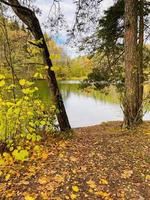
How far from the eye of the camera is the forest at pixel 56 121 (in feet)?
10.0

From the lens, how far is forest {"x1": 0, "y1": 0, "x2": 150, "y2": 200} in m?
3.05

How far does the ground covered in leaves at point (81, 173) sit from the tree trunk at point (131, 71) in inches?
54.0

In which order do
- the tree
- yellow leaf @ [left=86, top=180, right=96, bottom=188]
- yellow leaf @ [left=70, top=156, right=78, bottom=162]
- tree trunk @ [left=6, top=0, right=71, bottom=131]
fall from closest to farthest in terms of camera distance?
yellow leaf @ [left=86, top=180, right=96, bottom=188], yellow leaf @ [left=70, top=156, right=78, bottom=162], tree trunk @ [left=6, top=0, right=71, bottom=131], the tree

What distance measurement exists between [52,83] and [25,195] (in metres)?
2.23

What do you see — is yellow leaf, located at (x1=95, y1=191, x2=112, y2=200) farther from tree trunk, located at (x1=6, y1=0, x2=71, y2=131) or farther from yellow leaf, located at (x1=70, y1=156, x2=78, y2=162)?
tree trunk, located at (x1=6, y1=0, x2=71, y2=131)

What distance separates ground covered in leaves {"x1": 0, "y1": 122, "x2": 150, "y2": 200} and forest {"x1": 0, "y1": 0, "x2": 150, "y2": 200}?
0.03 ft

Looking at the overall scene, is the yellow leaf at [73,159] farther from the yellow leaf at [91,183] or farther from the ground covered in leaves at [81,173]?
the yellow leaf at [91,183]

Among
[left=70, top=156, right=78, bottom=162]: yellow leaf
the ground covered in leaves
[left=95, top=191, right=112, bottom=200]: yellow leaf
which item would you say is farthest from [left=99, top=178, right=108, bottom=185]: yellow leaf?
[left=70, top=156, right=78, bottom=162]: yellow leaf

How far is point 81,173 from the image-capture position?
3238 mm

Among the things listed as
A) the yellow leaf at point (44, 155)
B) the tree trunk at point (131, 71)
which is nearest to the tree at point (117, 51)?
the tree trunk at point (131, 71)

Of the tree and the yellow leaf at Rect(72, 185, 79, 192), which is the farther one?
the tree

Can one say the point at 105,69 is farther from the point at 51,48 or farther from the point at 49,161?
the point at 49,161

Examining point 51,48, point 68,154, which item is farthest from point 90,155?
point 51,48

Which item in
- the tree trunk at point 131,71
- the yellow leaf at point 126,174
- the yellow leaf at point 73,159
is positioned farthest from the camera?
the tree trunk at point 131,71
